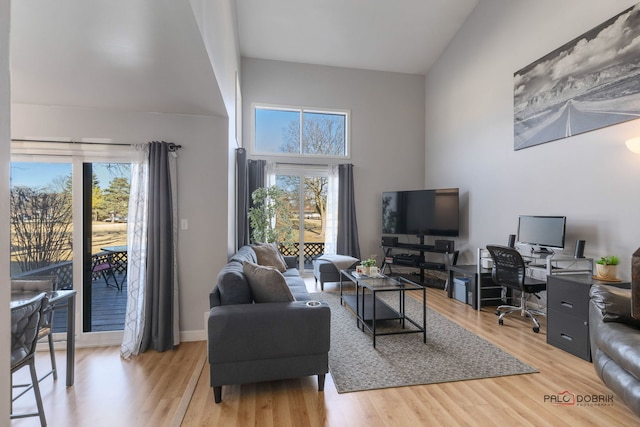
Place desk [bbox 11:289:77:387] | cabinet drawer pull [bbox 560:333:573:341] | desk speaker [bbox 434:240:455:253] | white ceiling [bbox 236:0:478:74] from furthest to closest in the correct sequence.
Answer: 1. desk speaker [bbox 434:240:455:253]
2. white ceiling [bbox 236:0:478:74]
3. cabinet drawer pull [bbox 560:333:573:341]
4. desk [bbox 11:289:77:387]

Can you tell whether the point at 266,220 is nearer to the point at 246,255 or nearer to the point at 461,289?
the point at 246,255

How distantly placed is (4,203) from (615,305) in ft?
10.3

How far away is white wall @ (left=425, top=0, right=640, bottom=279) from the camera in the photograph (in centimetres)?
285

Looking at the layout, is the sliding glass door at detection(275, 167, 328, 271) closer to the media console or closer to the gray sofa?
the media console

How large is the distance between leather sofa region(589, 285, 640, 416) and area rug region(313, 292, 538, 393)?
53 cm

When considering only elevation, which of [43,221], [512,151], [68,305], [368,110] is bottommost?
[68,305]

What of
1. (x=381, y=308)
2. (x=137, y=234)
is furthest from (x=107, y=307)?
(x=381, y=308)

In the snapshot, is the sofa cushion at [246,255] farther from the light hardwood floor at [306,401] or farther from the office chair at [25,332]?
the office chair at [25,332]

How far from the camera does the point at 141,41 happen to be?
1.72 meters

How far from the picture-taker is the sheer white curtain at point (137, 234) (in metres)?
2.76

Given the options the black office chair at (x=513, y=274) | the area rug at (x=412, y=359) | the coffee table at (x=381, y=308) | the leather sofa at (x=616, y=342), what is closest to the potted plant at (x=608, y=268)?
the black office chair at (x=513, y=274)

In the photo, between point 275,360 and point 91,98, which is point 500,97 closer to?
point 275,360

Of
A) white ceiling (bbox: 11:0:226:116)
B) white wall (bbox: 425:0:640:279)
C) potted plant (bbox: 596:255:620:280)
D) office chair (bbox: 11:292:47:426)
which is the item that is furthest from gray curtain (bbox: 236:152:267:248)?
potted plant (bbox: 596:255:620:280)

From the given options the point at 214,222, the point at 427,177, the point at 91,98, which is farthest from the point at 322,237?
the point at 91,98
